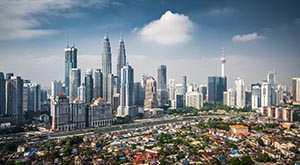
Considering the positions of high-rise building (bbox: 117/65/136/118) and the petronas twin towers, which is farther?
the petronas twin towers

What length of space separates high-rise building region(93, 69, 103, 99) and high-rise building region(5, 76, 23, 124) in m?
3.80

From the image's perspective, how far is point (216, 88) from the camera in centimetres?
1694

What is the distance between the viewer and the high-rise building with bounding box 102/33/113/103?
12.5 meters

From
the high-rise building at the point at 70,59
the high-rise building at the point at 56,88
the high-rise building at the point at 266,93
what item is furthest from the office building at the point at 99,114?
the high-rise building at the point at 266,93

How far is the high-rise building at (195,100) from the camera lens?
1461 cm

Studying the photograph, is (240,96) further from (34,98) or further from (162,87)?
(34,98)

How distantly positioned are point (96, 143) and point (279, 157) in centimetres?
370

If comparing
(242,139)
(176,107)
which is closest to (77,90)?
(176,107)

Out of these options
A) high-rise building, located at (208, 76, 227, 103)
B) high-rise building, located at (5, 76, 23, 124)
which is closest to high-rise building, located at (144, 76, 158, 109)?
high-rise building, located at (208, 76, 227, 103)

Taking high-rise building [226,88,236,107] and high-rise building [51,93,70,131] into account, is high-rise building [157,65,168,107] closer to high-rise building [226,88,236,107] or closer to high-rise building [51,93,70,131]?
high-rise building [226,88,236,107]

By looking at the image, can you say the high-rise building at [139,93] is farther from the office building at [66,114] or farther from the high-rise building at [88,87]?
the office building at [66,114]

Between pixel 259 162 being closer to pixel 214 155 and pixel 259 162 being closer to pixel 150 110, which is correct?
pixel 214 155

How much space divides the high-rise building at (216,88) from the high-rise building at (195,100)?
238 centimetres

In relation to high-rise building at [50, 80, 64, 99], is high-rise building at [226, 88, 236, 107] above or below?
below
